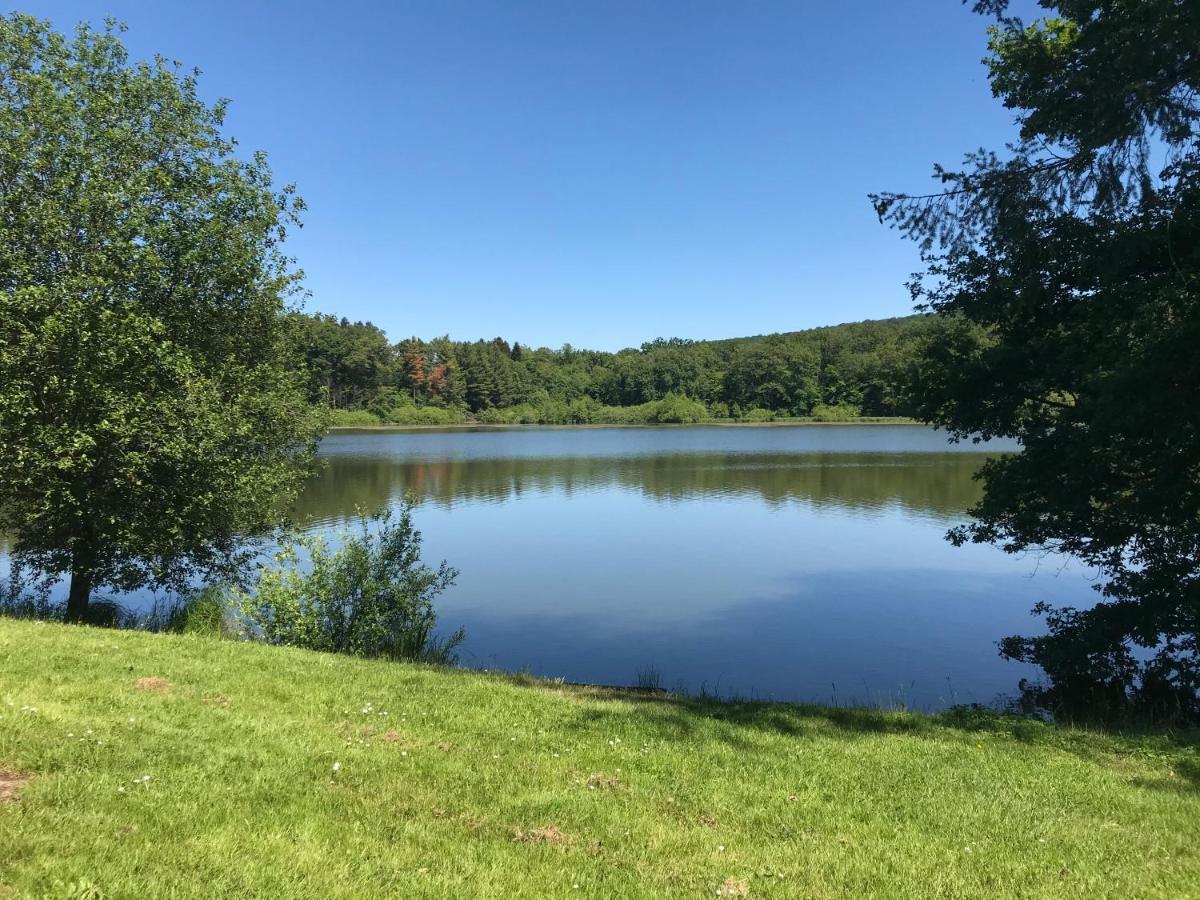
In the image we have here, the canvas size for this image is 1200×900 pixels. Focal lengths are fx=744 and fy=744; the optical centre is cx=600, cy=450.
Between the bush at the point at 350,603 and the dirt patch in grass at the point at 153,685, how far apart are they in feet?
12.8

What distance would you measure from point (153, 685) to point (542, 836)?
4.45 meters

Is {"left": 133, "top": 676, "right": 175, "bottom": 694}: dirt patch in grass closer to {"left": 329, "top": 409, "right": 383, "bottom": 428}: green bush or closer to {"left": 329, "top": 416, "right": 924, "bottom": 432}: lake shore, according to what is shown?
{"left": 329, "top": 416, "right": 924, "bottom": 432}: lake shore

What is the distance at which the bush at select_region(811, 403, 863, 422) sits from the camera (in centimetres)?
11875

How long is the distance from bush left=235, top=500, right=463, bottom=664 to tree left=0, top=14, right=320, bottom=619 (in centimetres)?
225

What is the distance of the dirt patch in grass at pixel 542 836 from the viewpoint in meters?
4.21

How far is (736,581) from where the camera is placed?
58.6 ft

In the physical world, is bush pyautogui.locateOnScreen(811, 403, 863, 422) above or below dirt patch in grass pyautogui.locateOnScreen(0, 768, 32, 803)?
above

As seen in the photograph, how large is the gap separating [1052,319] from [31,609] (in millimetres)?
17023

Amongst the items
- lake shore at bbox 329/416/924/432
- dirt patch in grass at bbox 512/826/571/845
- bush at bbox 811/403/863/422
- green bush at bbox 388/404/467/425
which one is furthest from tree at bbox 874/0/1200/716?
bush at bbox 811/403/863/422

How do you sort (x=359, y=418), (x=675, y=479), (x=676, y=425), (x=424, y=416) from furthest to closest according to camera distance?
(x=676, y=425) < (x=424, y=416) < (x=359, y=418) < (x=675, y=479)

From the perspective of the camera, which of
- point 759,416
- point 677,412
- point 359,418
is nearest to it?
point 359,418

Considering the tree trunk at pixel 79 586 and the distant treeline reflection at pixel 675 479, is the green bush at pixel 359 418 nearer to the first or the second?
the distant treeline reflection at pixel 675 479

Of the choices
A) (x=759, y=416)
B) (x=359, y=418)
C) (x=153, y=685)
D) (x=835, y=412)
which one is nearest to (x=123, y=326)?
(x=153, y=685)

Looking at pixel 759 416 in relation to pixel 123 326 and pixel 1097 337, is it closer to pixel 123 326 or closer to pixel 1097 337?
pixel 1097 337
